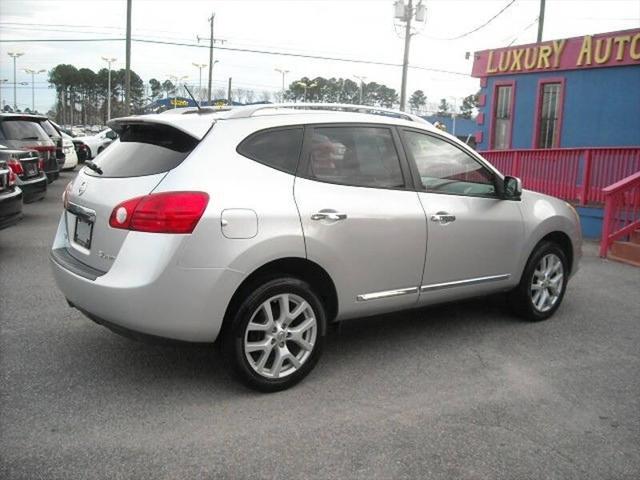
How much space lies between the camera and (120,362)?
4.18 meters

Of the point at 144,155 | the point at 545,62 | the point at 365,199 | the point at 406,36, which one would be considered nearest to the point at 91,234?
the point at 144,155

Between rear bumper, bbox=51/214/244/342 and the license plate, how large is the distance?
14.2 inches

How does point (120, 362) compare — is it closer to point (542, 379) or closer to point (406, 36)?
point (542, 379)

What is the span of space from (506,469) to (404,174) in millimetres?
2122

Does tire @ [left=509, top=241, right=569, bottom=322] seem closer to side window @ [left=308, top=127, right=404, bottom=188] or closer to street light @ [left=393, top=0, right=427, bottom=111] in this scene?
side window @ [left=308, top=127, right=404, bottom=188]

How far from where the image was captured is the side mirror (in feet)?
16.2

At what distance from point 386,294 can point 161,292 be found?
1.60 metres

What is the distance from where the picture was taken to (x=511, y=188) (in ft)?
16.3

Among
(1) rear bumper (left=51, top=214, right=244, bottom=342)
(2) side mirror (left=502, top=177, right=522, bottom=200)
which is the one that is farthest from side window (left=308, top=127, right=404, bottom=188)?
(2) side mirror (left=502, top=177, right=522, bottom=200)

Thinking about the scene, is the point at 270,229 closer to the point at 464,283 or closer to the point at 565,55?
the point at 464,283

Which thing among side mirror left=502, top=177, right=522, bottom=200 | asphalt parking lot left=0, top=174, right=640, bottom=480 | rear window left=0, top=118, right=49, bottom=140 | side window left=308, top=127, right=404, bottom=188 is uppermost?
rear window left=0, top=118, right=49, bottom=140

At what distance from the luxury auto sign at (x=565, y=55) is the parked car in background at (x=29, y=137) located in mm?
11104

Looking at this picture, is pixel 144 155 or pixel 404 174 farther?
pixel 404 174

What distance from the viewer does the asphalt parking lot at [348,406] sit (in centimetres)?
299
